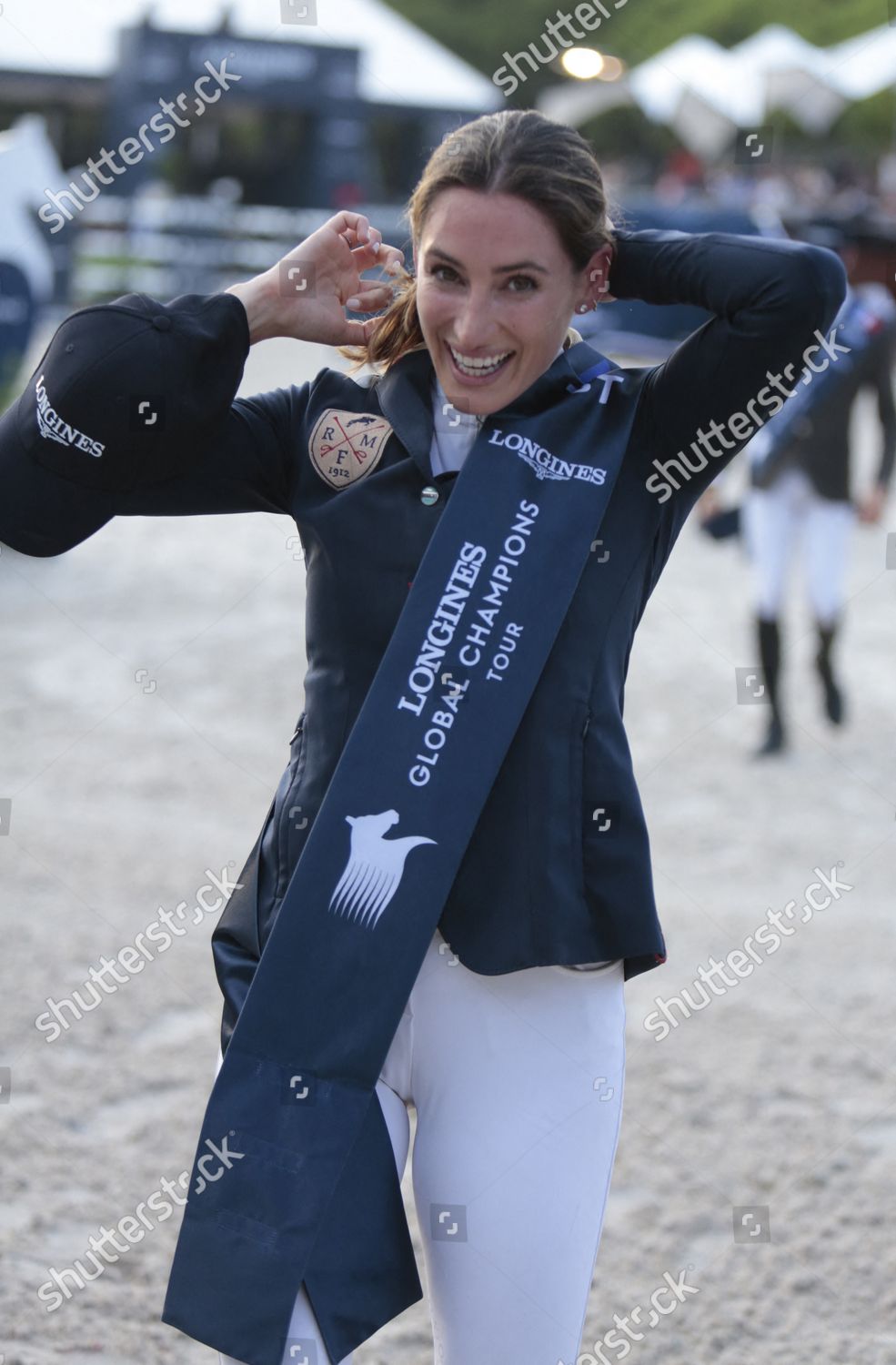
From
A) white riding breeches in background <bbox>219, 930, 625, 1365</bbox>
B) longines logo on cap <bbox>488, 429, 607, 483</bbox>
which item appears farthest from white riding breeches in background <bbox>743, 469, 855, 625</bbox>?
white riding breeches in background <bbox>219, 930, 625, 1365</bbox>

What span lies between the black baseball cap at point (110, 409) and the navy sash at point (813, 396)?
17.7 ft

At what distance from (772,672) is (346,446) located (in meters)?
5.42

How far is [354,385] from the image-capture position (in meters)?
2.05

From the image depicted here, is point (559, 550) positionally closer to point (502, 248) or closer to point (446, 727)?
point (446, 727)

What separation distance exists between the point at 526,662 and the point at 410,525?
0.22 m

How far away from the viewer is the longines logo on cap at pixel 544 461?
6.45 feet

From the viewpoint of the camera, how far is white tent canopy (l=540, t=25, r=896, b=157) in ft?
79.8

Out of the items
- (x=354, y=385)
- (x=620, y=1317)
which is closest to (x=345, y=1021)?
(x=354, y=385)

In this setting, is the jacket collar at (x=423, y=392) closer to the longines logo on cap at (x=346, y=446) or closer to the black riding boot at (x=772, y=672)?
the longines logo on cap at (x=346, y=446)

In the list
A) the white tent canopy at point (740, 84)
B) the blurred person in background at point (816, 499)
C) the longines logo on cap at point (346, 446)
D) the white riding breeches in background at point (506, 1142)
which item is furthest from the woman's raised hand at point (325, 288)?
the white tent canopy at point (740, 84)

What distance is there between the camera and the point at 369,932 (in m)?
1.88

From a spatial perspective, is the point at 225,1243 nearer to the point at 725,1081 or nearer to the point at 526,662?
the point at 526,662

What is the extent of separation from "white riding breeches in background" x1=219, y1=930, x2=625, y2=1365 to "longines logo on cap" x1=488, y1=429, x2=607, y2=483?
0.58 metres

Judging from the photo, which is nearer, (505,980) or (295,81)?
(505,980)
